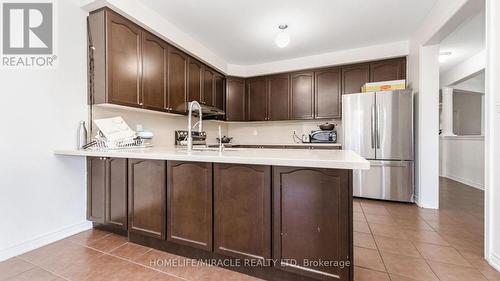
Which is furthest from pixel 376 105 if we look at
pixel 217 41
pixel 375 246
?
pixel 217 41

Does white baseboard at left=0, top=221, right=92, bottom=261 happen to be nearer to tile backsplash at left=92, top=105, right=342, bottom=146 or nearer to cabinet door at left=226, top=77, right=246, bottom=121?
tile backsplash at left=92, top=105, right=342, bottom=146

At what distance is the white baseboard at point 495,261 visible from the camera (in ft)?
5.12

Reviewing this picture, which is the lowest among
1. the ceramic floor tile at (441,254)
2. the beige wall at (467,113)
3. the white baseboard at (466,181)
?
the ceramic floor tile at (441,254)

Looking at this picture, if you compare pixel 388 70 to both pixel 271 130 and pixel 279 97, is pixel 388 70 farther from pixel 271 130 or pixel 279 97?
pixel 271 130

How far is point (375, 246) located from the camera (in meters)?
1.91

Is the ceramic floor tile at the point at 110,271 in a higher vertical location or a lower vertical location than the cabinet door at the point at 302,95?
lower

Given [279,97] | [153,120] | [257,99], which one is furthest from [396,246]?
[257,99]

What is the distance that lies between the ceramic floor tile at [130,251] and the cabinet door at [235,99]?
2.86 m

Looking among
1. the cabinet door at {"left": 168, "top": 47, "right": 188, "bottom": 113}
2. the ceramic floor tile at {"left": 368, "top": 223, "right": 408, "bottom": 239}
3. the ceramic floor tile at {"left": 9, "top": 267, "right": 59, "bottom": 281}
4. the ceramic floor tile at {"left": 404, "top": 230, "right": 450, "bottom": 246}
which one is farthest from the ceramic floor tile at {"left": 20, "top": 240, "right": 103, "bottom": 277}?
the ceramic floor tile at {"left": 404, "top": 230, "right": 450, "bottom": 246}

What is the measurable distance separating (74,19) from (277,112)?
124 inches

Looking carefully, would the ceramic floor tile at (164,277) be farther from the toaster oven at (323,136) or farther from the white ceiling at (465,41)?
the white ceiling at (465,41)

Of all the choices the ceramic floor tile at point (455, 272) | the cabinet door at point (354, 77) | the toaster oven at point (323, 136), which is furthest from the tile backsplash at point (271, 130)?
the ceramic floor tile at point (455, 272)

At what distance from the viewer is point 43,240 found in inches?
77.3

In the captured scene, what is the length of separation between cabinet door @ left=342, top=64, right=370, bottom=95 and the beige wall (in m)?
3.87
